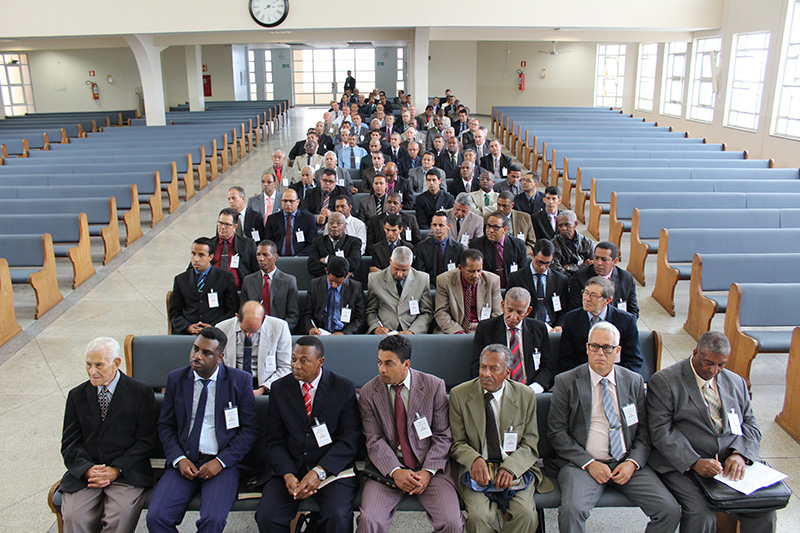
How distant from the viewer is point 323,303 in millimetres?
4824

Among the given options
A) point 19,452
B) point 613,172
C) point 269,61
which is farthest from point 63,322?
point 269,61

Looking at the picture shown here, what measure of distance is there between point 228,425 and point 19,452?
1.76 meters

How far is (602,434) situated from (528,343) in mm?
853

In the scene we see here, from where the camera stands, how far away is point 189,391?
3365 millimetres

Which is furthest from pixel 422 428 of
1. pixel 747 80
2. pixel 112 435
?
pixel 747 80

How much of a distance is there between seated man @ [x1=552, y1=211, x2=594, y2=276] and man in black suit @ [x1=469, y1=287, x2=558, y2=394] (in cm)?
157

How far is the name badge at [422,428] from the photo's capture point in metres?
3.29

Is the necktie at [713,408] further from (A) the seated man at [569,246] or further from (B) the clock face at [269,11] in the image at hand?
(B) the clock face at [269,11]

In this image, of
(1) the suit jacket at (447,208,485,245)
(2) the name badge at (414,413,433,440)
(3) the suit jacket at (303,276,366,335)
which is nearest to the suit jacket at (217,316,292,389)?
(3) the suit jacket at (303,276,366,335)

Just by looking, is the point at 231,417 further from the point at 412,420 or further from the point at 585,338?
the point at 585,338

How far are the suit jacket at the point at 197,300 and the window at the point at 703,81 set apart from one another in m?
11.6

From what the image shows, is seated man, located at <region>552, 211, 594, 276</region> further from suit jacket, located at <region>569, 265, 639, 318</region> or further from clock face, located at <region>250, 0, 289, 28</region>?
clock face, located at <region>250, 0, 289, 28</region>

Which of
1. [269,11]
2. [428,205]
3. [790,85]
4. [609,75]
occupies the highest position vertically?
[269,11]

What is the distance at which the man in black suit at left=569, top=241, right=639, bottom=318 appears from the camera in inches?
186
